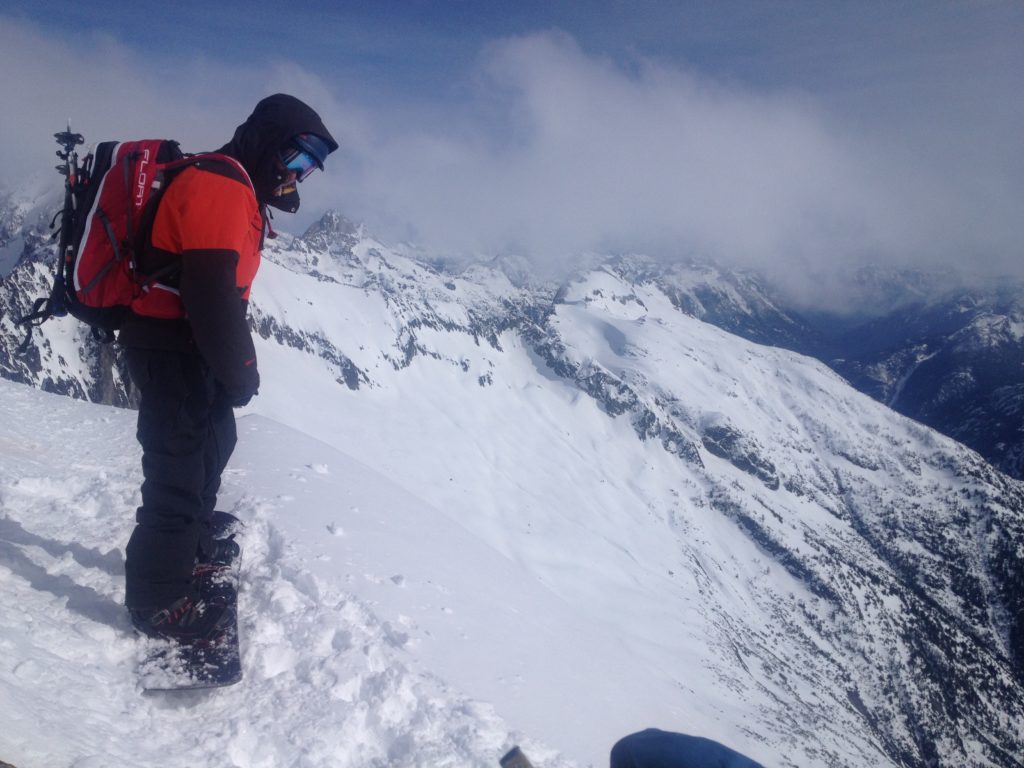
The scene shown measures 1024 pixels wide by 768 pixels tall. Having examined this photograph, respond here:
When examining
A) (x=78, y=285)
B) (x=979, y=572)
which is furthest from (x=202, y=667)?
(x=979, y=572)

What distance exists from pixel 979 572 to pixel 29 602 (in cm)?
25975

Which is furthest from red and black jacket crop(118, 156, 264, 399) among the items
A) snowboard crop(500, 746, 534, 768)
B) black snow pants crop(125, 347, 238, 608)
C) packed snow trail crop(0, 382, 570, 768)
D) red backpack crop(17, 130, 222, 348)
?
snowboard crop(500, 746, 534, 768)

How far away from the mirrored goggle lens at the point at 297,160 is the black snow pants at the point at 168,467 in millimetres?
1734

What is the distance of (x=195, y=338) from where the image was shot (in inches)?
159

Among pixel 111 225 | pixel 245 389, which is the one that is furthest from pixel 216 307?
pixel 111 225

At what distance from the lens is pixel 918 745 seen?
135250mm

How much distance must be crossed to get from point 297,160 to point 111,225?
1.46m

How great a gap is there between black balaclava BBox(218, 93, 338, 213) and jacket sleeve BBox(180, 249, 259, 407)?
0.97 meters

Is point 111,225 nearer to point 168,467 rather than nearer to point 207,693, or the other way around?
point 168,467

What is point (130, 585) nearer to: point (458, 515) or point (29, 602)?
point (29, 602)

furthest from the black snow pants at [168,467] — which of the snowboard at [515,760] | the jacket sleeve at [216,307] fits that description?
the snowboard at [515,760]

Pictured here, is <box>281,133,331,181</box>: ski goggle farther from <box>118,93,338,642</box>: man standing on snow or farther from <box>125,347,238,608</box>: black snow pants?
<box>125,347,238,608</box>: black snow pants

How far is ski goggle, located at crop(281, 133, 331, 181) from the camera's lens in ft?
15.2

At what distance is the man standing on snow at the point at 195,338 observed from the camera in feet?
13.1
